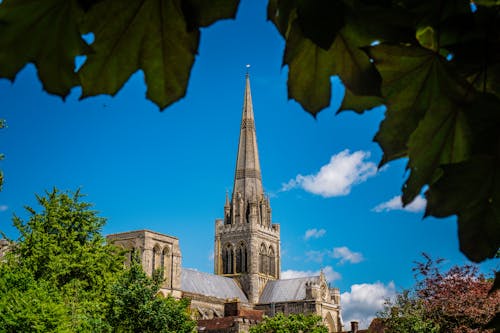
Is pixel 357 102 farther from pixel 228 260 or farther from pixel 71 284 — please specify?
→ pixel 228 260

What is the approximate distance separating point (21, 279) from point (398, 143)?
19025mm

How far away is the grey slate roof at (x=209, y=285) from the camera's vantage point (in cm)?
6394

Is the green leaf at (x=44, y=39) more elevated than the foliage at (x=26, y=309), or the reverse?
the foliage at (x=26, y=309)

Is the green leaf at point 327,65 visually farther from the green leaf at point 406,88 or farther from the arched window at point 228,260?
the arched window at point 228,260

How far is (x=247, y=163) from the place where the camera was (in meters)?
78.9

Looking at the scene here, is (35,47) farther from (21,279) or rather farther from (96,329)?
(96,329)

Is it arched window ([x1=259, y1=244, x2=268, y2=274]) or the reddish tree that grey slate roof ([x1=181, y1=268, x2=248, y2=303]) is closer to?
arched window ([x1=259, y1=244, x2=268, y2=274])

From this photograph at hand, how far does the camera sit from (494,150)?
3.25ft

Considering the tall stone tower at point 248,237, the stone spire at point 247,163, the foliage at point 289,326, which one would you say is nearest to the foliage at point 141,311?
the foliage at point 289,326

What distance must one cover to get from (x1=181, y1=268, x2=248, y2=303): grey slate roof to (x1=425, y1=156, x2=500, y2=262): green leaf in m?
62.3

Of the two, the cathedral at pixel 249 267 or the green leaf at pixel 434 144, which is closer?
the green leaf at pixel 434 144

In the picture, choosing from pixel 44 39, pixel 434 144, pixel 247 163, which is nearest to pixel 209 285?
pixel 247 163

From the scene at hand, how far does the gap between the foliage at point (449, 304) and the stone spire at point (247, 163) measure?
5346 cm

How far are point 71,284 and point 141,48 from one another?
80.2ft
